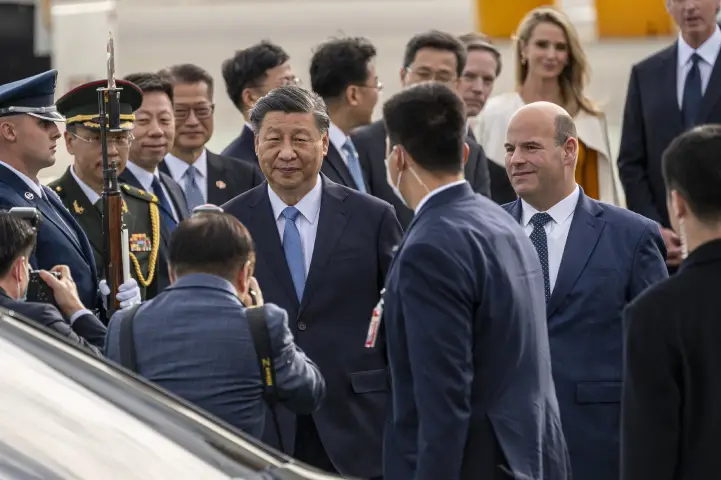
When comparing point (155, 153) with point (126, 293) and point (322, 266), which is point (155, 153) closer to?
point (126, 293)

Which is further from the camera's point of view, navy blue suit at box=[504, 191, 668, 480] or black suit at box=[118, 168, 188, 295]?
black suit at box=[118, 168, 188, 295]

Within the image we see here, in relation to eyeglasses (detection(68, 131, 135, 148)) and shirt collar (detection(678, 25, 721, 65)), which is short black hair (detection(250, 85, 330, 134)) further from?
shirt collar (detection(678, 25, 721, 65))

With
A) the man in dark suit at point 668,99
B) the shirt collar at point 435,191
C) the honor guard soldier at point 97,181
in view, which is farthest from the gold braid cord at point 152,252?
the man in dark suit at point 668,99

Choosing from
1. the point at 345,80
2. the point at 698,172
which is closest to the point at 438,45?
the point at 345,80

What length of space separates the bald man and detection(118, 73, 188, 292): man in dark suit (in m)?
1.62

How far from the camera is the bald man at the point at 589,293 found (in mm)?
4852

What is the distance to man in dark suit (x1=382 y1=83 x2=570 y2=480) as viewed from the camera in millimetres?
4074

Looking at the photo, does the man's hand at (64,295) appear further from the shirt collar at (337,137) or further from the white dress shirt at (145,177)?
the shirt collar at (337,137)

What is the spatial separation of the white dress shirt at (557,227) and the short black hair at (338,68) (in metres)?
2.22

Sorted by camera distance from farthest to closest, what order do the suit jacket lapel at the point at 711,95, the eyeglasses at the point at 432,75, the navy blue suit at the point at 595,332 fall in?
the eyeglasses at the point at 432,75 → the suit jacket lapel at the point at 711,95 → the navy blue suit at the point at 595,332

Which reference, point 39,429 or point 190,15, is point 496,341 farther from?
point 190,15

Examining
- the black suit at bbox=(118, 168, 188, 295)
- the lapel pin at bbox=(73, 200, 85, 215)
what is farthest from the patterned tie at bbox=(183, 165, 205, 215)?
the lapel pin at bbox=(73, 200, 85, 215)

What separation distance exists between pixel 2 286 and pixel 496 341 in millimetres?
1384

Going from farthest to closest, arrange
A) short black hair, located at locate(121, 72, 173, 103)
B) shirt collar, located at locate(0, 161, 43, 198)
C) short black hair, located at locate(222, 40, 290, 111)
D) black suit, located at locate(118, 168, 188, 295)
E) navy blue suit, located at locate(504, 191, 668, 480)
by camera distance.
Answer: short black hair, located at locate(222, 40, 290, 111) < short black hair, located at locate(121, 72, 173, 103) < black suit, located at locate(118, 168, 188, 295) < shirt collar, located at locate(0, 161, 43, 198) < navy blue suit, located at locate(504, 191, 668, 480)
